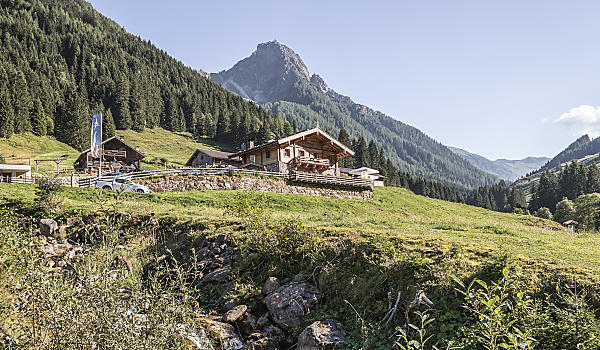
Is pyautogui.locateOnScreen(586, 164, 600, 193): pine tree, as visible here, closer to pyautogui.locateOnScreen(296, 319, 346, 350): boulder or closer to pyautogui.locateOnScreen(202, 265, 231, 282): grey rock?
pyautogui.locateOnScreen(202, 265, 231, 282): grey rock

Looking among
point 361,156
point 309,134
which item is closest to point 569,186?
point 361,156

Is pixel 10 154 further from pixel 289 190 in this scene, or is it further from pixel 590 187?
pixel 590 187

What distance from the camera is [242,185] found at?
1455 inches

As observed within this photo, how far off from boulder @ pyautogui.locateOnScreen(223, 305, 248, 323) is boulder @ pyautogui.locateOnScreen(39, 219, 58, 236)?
1181 cm

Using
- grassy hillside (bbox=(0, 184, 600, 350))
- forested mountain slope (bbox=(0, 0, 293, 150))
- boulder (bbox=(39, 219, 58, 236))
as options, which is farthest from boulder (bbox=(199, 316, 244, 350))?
forested mountain slope (bbox=(0, 0, 293, 150))

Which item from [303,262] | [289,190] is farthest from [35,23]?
[303,262]

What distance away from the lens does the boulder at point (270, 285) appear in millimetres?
10284

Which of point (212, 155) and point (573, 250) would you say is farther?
point (212, 155)

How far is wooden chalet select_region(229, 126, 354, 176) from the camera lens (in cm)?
4384

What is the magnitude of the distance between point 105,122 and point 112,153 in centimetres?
2611

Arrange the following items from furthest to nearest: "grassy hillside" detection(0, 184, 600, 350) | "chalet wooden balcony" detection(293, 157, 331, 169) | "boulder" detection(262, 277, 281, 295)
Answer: "chalet wooden balcony" detection(293, 157, 331, 169) < "boulder" detection(262, 277, 281, 295) < "grassy hillside" detection(0, 184, 600, 350)

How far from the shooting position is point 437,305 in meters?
7.65

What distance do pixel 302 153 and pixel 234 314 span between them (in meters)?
37.0

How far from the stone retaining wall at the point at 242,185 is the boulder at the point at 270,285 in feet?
69.2
